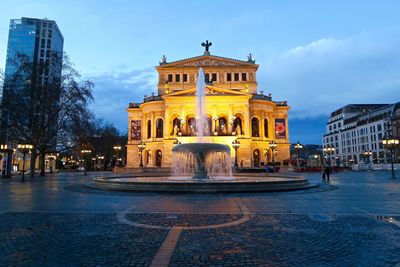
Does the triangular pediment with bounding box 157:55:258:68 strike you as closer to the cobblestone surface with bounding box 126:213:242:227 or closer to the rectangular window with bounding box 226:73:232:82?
the rectangular window with bounding box 226:73:232:82

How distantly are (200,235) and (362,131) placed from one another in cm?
10644

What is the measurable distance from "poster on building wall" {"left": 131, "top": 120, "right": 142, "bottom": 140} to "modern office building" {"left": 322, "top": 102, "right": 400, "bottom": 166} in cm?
4560

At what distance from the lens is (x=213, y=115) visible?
193 ft

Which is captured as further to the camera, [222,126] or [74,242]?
[222,126]

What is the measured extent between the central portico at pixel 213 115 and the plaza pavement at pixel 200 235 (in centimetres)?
4276

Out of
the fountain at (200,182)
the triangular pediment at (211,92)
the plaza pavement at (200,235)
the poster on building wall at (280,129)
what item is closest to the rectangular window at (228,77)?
the triangular pediment at (211,92)

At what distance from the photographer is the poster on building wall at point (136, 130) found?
218ft

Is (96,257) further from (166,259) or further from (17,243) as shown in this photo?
(17,243)

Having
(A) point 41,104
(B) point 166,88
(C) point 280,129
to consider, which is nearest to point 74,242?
(A) point 41,104

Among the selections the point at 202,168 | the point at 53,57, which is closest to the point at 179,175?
the point at 202,168

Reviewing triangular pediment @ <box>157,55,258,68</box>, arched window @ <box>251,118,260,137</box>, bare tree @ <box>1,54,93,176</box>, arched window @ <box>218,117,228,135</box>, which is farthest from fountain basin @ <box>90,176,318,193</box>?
triangular pediment @ <box>157,55,258,68</box>

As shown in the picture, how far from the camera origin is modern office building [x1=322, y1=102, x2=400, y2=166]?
281ft

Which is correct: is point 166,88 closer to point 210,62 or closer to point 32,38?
point 210,62

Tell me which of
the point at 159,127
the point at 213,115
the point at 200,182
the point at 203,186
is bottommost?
the point at 203,186
